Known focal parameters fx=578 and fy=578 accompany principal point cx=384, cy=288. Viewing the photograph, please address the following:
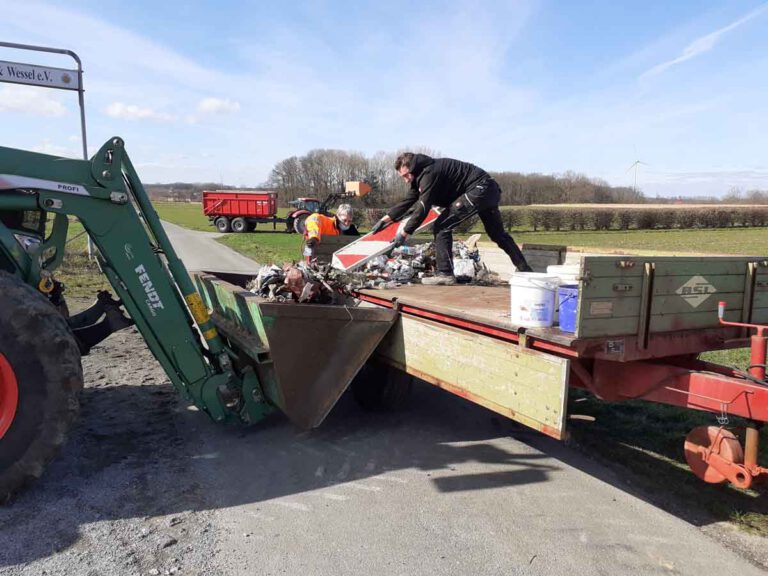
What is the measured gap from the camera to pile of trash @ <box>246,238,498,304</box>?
4211 millimetres

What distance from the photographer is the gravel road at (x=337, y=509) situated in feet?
9.10

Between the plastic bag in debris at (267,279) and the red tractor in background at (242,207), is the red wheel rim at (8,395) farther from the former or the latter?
the red tractor in background at (242,207)

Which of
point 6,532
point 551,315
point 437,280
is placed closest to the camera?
point 6,532

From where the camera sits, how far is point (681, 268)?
3.22 m

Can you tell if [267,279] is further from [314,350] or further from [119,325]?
[119,325]

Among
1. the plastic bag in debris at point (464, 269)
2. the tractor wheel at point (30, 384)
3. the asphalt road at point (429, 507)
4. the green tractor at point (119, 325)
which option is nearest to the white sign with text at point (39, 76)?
the green tractor at point (119, 325)

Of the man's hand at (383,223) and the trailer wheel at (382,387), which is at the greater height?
the man's hand at (383,223)

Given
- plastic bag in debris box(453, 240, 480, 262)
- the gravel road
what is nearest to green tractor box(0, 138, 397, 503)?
the gravel road

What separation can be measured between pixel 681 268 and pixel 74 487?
3714 millimetres

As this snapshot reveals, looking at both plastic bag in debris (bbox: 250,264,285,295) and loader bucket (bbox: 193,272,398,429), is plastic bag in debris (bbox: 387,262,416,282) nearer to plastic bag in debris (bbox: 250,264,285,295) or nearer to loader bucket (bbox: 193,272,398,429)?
plastic bag in debris (bbox: 250,264,285,295)

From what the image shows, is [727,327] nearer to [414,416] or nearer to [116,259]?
[414,416]

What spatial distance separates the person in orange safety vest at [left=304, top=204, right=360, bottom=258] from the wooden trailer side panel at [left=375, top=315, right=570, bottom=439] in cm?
252

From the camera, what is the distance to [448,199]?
572 cm

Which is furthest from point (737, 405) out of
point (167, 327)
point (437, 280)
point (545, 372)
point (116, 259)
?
point (116, 259)
